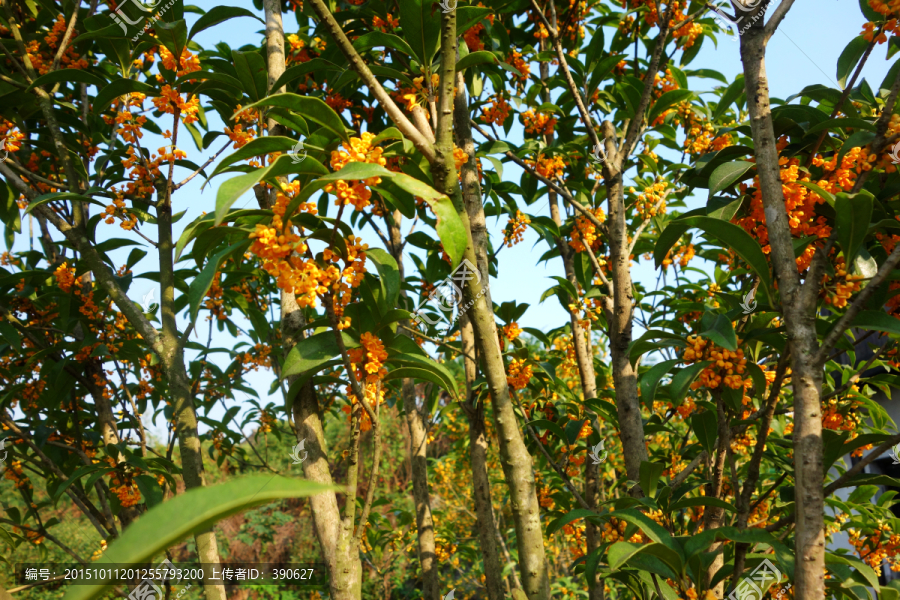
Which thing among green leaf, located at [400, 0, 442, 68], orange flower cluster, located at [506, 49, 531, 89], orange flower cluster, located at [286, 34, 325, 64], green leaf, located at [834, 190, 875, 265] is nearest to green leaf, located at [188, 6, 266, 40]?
orange flower cluster, located at [286, 34, 325, 64]

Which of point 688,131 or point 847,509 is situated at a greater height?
point 688,131

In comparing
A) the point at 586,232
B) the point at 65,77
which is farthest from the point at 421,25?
the point at 586,232

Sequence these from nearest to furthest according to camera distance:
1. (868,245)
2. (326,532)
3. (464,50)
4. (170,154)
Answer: (326,532)
(868,245)
(170,154)
(464,50)

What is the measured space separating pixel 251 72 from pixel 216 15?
1.68ft

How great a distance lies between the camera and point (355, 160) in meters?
1.09

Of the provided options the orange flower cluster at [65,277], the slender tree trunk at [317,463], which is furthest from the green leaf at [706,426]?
the orange flower cluster at [65,277]

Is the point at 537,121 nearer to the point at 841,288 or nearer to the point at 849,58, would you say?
the point at 849,58

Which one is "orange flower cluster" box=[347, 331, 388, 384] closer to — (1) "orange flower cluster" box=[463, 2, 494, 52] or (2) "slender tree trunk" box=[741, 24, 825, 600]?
(2) "slender tree trunk" box=[741, 24, 825, 600]

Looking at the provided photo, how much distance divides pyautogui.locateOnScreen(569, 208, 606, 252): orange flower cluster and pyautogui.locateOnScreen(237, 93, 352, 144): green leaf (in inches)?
69.1

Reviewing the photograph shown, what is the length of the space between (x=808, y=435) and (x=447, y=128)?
0.92 meters

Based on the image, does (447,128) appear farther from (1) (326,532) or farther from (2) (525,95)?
(2) (525,95)

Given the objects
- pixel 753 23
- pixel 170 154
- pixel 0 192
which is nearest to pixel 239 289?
pixel 0 192

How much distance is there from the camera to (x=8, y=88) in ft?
6.37

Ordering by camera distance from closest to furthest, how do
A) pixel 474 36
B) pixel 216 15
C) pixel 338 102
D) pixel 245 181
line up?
pixel 245 181
pixel 216 15
pixel 474 36
pixel 338 102
